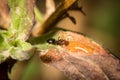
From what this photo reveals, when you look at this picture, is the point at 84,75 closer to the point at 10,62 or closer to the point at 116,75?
the point at 116,75

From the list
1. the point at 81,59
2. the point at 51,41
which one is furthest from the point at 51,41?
the point at 81,59

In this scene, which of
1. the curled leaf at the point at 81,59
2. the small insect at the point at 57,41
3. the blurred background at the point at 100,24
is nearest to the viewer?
the curled leaf at the point at 81,59

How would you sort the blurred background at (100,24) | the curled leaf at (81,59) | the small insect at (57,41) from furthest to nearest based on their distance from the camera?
the blurred background at (100,24) → the small insect at (57,41) → the curled leaf at (81,59)

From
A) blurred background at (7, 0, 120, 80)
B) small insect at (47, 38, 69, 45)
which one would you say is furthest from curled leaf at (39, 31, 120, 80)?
blurred background at (7, 0, 120, 80)

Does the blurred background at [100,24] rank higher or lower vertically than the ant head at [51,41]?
lower

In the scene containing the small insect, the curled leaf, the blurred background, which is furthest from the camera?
the blurred background

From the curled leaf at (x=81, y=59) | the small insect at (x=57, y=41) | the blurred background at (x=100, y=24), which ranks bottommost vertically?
the blurred background at (x=100, y=24)

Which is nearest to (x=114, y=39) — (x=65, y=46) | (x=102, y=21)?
(x=102, y=21)

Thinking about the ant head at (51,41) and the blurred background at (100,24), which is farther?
the blurred background at (100,24)

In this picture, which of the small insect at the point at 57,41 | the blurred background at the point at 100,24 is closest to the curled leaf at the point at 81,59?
the small insect at the point at 57,41

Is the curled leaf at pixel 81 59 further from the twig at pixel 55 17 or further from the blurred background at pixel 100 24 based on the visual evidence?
the blurred background at pixel 100 24

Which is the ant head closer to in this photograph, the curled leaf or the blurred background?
the curled leaf
